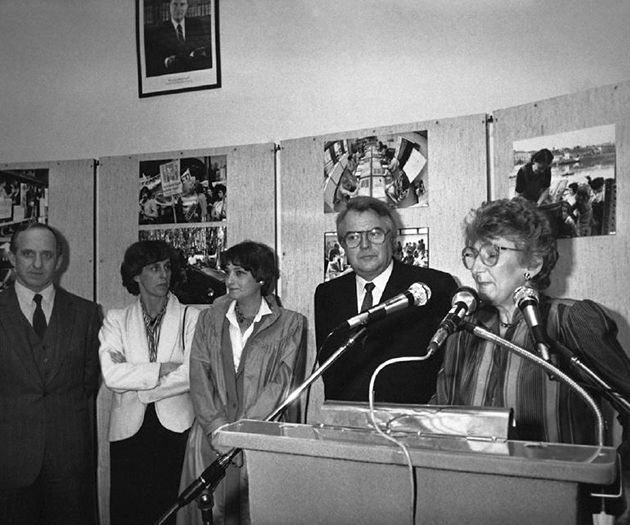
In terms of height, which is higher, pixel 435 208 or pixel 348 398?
pixel 435 208

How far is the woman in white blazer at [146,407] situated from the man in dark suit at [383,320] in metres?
0.85

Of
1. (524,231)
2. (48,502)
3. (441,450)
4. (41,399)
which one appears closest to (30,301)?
(41,399)

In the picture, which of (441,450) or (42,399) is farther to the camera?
(42,399)

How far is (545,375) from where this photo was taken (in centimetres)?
200

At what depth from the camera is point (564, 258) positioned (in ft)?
9.40

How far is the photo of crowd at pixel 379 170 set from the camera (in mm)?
3289

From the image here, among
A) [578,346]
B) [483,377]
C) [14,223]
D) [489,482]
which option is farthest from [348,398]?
[14,223]

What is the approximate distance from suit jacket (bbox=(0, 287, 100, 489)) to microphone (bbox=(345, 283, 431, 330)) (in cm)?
219

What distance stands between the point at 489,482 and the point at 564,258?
1.82 m

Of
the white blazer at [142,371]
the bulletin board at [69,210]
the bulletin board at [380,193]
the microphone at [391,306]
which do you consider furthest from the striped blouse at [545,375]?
the bulletin board at [69,210]

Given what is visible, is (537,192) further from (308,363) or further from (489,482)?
(489,482)

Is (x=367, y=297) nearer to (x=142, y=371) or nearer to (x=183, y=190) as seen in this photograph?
(x=142, y=371)

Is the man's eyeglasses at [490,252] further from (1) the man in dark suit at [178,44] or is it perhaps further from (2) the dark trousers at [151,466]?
(1) the man in dark suit at [178,44]

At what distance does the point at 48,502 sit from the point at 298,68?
2.69 metres
